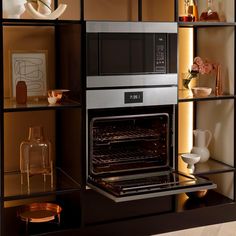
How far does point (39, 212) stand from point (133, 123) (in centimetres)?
82

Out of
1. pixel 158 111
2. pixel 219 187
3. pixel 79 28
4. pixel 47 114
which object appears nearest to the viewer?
pixel 79 28

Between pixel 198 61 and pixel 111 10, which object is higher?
pixel 111 10

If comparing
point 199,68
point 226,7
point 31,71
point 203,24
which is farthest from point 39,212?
point 226,7

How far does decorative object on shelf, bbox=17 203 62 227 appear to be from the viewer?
326cm

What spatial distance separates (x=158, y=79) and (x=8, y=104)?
928 mm

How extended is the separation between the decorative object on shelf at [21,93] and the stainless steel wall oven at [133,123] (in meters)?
0.38

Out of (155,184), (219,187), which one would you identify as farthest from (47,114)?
(219,187)

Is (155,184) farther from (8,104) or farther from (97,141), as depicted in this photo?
(8,104)

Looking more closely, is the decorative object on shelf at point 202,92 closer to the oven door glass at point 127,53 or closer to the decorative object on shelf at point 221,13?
the oven door glass at point 127,53

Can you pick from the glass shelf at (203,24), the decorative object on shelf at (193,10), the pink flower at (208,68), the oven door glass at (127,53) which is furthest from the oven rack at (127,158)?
the decorative object on shelf at (193,10)

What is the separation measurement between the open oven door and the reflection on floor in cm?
43

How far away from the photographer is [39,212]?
3.39 meters

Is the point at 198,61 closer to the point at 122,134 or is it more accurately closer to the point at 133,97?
the point at 133,97

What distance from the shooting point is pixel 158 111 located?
3406 millimetres
